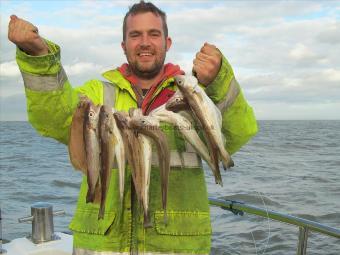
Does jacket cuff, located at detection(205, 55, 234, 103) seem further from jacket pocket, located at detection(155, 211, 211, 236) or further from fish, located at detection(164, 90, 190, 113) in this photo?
jacket pocket, located at detection(155, 211, 211, 236)

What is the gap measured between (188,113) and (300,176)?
21113 mm

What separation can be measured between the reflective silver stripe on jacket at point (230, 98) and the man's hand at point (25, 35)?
4.73ft

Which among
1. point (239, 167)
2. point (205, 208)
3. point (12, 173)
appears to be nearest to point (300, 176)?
point (239, 167)

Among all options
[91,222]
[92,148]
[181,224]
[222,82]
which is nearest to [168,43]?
[222,82]

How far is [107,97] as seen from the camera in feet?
12.9

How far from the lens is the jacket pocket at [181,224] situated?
371 centimetres

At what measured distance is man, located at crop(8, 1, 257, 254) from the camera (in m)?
3.41

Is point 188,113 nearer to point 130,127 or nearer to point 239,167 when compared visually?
point 130,127

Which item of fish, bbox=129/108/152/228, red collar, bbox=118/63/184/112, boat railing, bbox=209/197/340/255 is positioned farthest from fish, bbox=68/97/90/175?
boat railing, bbox=209/197/340/255

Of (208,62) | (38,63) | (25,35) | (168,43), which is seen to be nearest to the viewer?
(25,35)

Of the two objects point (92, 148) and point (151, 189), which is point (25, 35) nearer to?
point (92, 148)

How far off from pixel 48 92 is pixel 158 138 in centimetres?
90

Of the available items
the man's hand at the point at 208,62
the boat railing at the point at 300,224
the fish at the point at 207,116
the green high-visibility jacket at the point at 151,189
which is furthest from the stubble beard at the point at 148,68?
the boat railing at the point at 300,224

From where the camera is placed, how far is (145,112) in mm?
3846
